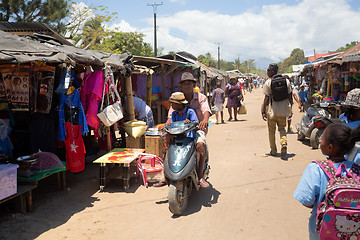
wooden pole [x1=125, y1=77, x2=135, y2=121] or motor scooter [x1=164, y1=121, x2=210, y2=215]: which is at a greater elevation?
wooden pole [x1=125, y1=77, x2=135, y2=121]

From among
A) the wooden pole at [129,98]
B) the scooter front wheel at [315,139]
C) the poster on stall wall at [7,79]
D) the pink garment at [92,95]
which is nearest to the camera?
the poster on stall wall at [7,79]

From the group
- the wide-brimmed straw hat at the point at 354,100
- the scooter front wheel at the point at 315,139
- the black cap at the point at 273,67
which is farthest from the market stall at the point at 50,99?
the scooter front wheel at the point at 315,139

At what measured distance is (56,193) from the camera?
5.23 m

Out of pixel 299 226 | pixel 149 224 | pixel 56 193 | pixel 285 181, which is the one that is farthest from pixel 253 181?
pixel 56 193

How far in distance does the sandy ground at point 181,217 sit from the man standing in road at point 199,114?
52cm

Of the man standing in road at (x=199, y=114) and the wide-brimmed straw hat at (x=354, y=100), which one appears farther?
the man standing in road at (x=199, y=114)

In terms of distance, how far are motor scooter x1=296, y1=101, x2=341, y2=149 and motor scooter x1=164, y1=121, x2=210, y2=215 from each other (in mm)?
4344

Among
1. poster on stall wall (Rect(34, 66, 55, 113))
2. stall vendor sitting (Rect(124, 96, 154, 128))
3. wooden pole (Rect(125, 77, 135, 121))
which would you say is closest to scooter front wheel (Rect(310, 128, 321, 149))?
stall vendor sitting (Rect(124, 96, 154, 128))

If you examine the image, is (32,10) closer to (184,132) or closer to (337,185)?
(184,132)

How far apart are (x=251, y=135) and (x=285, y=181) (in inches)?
186

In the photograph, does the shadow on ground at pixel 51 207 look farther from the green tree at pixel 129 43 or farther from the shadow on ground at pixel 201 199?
the green tree at pixel 129 43

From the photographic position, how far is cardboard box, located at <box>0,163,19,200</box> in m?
3.92

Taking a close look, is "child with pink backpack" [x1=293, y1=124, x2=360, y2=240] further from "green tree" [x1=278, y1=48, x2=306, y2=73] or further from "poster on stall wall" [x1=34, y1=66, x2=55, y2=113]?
"green tree" [x1=278, y1=48, x2=306, y2=73]

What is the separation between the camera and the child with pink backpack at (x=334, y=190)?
1.87 meters
